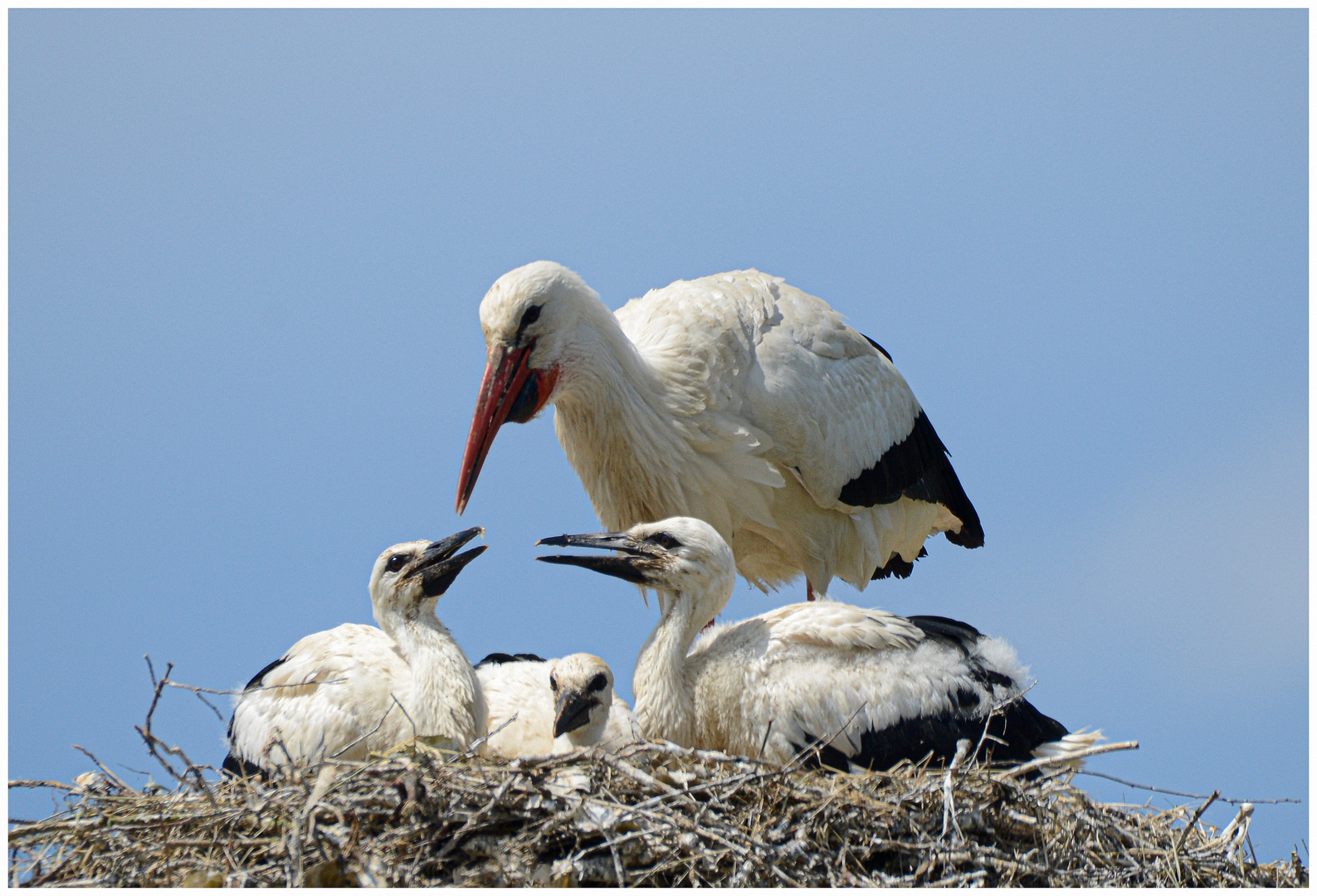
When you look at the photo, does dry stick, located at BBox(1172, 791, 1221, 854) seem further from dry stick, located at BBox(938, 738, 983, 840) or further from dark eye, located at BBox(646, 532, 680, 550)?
dark eye, located at BBox(646, 532, 680, 550)

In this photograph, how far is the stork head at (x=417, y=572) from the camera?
→ 141 inches

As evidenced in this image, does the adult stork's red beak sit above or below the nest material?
above

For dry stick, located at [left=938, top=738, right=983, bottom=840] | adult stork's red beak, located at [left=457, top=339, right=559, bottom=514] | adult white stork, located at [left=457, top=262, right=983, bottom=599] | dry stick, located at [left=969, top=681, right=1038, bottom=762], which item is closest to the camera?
dry stick, located at [left=938, top=738, right=983, bottom=840]

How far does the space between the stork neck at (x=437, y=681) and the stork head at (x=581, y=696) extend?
0.72 feet

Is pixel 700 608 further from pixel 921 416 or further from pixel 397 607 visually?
pixel 921 416

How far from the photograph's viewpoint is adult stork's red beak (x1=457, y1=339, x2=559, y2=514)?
3.90 metres

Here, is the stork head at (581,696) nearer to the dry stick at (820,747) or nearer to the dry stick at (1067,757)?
the dry stick at (820,747)

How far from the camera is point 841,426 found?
14.9 feet

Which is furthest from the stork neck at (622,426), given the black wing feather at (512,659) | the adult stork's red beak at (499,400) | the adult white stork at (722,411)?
the black wing feather at (512,659)

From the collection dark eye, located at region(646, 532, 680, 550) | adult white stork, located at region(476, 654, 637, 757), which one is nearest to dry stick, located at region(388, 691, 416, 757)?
adult white stork, located at region(476, 654, 637, 757)

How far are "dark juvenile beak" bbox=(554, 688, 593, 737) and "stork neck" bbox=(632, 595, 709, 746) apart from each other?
0.18 metres

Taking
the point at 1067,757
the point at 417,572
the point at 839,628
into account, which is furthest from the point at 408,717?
the point at 1067,757

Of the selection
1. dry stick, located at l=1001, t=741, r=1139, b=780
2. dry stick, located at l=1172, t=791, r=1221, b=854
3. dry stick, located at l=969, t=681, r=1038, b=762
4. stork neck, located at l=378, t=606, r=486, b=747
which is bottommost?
dry stick, located at l=1172, t=791, r=1221, b=854

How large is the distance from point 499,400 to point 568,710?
1.08 meters
